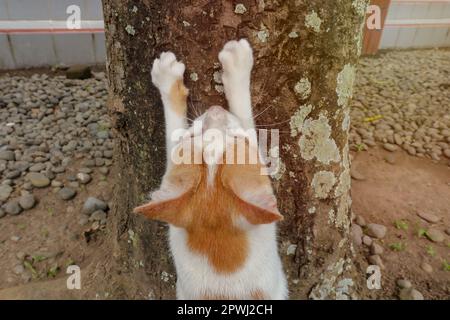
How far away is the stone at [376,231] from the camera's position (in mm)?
2832

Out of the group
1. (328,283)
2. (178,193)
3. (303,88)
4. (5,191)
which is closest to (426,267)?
(328,283)

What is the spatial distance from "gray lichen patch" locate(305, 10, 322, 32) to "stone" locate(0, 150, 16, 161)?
3097mm

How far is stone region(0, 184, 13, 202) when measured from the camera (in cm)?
327

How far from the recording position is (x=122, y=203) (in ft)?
7.75

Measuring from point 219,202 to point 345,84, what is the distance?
81cm

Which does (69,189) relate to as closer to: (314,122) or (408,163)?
(314,122)

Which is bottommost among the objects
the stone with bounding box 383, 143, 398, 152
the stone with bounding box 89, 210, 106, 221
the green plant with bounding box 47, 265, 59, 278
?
the green plant with bounding box 47, 265, 59, 278

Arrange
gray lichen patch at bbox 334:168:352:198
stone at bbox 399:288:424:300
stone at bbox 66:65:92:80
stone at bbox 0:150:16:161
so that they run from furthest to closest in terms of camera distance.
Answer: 1. stone at bbox 66:65:92:80
2. stone at bbox 0:150:16:161
3. stone at bbox 399:288:424:300
4. gray lichen patch at bbox 334:168:352:198

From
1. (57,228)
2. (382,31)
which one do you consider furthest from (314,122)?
(382,31)

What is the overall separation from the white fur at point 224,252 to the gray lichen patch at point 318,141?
0.85 ft

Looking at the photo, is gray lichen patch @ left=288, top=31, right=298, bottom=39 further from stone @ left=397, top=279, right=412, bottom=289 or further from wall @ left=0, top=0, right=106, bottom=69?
wall @ left=0, top=0, right=106, bottom=69

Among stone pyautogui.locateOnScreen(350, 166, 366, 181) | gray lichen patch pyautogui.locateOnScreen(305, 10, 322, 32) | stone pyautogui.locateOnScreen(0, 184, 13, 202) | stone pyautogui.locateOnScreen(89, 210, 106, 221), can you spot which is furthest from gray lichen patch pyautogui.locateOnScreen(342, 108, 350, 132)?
stone pyautogui.locateOnScreen(0, 184, 13, 202)

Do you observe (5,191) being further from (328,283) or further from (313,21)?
(313,21)

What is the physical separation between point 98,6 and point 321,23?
4305mm
